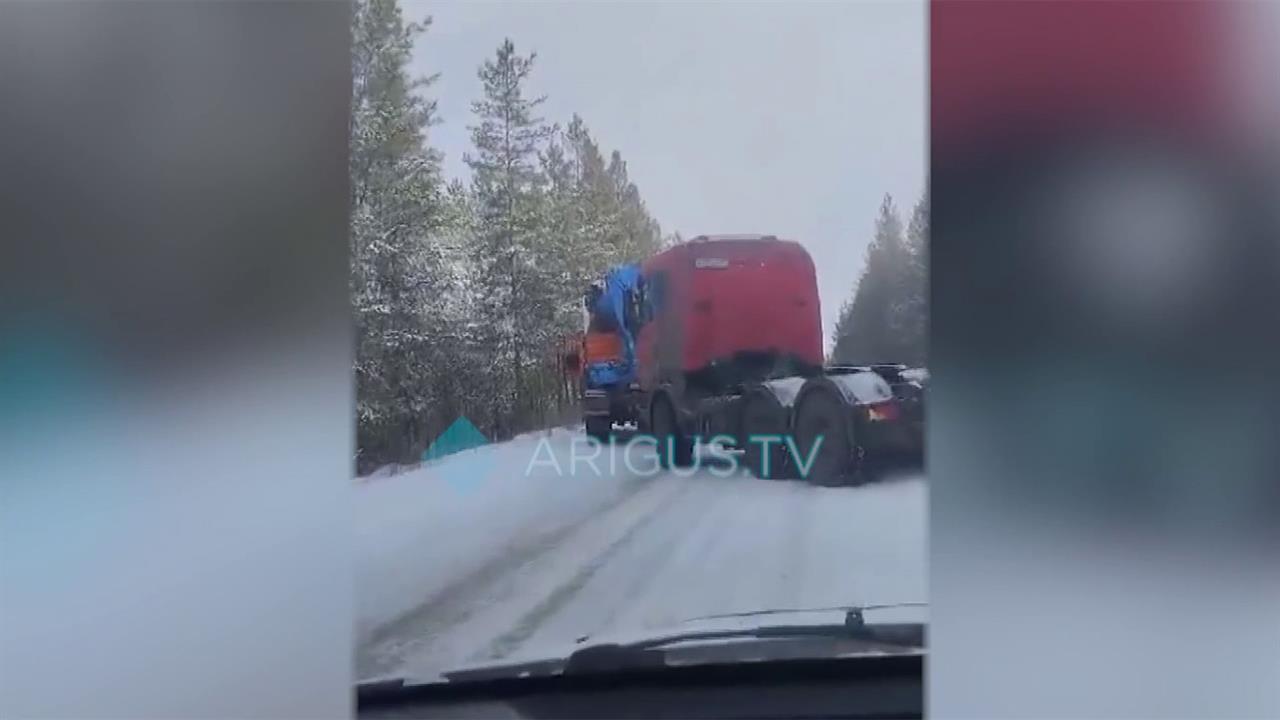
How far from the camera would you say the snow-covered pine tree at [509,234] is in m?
2.10

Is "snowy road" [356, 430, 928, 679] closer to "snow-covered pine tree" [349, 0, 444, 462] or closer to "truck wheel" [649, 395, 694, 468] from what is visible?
"truck wheel" [649, 395, 694, 468]

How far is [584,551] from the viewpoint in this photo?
2133mm

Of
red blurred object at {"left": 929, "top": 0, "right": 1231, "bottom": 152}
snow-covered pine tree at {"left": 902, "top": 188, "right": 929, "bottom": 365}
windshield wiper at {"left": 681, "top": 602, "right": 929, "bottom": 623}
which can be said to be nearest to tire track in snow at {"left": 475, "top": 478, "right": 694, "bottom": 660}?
windshield wiper at {"left": 681, "top": 602, "right": 929, "bottom": 623}

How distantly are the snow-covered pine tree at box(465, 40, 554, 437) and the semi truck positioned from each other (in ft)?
0.44

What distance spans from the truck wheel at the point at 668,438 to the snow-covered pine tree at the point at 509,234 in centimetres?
Answer: 28

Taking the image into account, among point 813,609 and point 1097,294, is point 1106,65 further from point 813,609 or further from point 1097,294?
point 813,609

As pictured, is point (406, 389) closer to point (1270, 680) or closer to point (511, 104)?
point (511, 104)

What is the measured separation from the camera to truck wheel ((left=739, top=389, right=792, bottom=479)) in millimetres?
2113

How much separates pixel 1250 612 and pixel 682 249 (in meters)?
1.58

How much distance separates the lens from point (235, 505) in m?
2.17

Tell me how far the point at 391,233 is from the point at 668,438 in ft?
2.57

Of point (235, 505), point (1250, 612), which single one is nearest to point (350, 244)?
point (235, 505)

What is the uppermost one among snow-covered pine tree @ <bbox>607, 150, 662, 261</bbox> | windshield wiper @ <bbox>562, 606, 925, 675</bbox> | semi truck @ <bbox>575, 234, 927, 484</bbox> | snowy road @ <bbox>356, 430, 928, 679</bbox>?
snow-covered pine tree @ <bbox>607, 150, 662, 261</bbox>

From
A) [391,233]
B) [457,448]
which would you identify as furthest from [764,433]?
[391,233]
